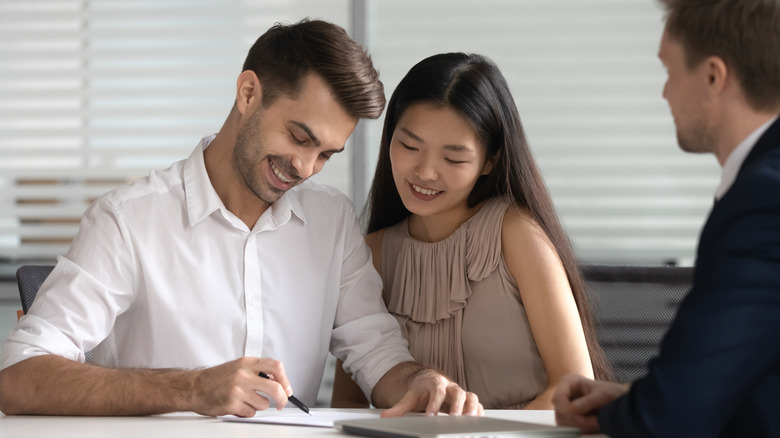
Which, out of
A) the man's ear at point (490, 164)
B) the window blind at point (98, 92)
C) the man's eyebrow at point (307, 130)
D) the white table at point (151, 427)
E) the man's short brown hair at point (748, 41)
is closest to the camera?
the man's short brown hair at point (748, 41)

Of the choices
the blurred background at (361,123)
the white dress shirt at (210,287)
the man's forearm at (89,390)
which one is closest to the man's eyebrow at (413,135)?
the white dress shirt at (210,287)

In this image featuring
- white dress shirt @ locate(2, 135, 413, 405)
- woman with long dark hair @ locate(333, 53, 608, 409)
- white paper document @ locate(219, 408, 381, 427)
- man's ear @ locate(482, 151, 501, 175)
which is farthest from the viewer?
man's ear @ locate(482, 151, 501, 175)

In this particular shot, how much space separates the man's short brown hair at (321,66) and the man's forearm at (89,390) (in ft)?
2.23

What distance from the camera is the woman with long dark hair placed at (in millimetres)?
1952

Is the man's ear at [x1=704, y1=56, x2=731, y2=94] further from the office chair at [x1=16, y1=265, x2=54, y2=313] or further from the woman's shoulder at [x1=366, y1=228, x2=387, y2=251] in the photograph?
the office chair at [x1=16, y1=265, x2=54, y2=313]

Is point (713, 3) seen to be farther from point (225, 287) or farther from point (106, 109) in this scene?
point (106, 109)

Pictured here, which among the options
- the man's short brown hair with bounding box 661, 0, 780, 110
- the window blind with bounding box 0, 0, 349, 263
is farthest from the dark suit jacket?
the window blind with bounding box 0, 0, 349, 263

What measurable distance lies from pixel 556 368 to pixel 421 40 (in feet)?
6.57

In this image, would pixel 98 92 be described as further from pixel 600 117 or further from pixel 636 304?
pixel 636 304

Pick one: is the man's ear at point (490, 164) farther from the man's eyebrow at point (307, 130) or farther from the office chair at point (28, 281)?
the office chair at point (28, 281)

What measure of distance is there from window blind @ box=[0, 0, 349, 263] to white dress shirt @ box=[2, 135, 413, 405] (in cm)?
174

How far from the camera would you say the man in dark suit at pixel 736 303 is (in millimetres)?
975

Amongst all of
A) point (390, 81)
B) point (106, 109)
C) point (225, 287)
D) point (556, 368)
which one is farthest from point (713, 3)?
point (106, 109)

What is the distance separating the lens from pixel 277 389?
1.35 meters
